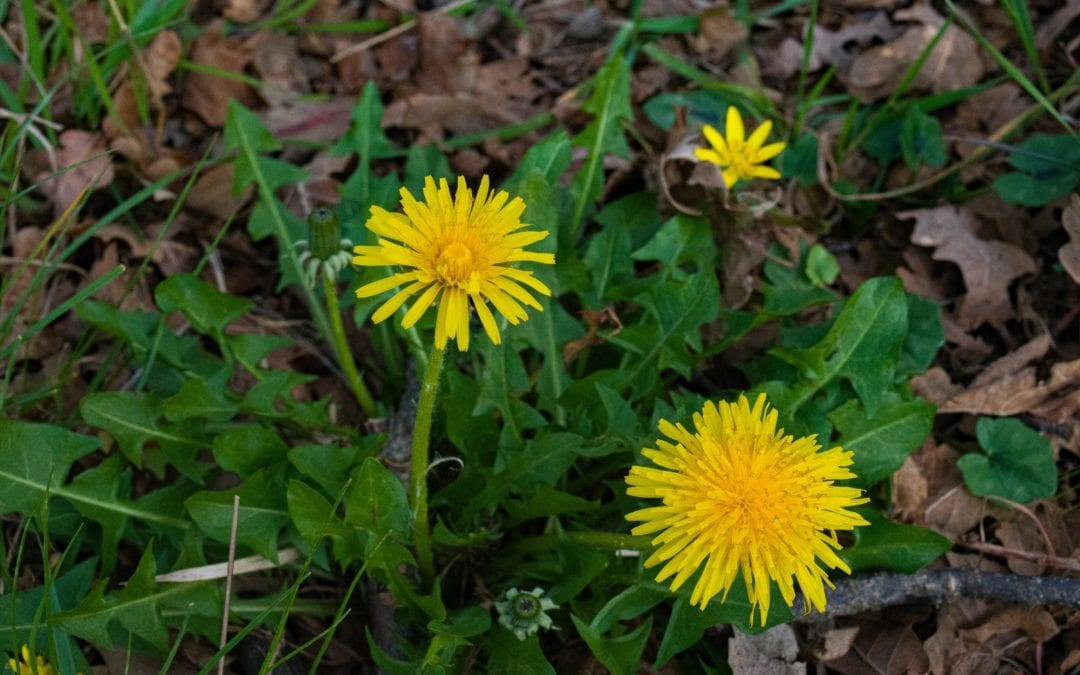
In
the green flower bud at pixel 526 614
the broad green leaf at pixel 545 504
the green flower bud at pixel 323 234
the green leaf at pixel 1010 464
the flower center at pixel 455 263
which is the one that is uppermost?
the flower center at pixel 455 263

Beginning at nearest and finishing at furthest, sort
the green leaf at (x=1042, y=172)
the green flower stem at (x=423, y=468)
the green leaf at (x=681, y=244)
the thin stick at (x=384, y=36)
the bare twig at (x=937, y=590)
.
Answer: the green flower stem at (x=423, y=468) → the bare twig at (x=937, y=590) → the green leaf at (x=681, y=244) → the green leaf at (x=1042, y=172) → the thin stick at (x=384, y=36)

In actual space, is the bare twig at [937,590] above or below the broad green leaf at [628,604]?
below

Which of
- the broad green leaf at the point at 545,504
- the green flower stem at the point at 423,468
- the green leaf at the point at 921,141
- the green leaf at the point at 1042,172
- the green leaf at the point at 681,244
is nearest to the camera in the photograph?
the green flower stem at the point at 423,468

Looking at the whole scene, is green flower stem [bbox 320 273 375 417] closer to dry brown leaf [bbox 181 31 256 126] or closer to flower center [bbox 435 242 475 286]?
flower center [bbox 435 242 475 286]

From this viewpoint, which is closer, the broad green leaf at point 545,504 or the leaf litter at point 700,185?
the broad green leaf at point 545,504

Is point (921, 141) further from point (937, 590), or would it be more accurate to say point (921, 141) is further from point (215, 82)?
point (215, 82)

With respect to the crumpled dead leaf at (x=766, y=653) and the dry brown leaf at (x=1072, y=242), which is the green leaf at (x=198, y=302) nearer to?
the crumpled dead leaf at (x=766, y=653)

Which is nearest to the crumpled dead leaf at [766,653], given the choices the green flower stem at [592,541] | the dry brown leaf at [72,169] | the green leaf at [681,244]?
the green flower stem at [592,541]

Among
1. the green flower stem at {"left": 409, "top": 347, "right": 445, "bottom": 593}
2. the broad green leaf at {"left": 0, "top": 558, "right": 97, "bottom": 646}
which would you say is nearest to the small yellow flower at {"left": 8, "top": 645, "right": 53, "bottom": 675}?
the broad green leaf at {"left": 0, "top": 558, "right": 97, "bottom": 646}

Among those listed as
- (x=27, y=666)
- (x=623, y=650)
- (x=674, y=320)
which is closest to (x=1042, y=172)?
(x=674, y=320)
